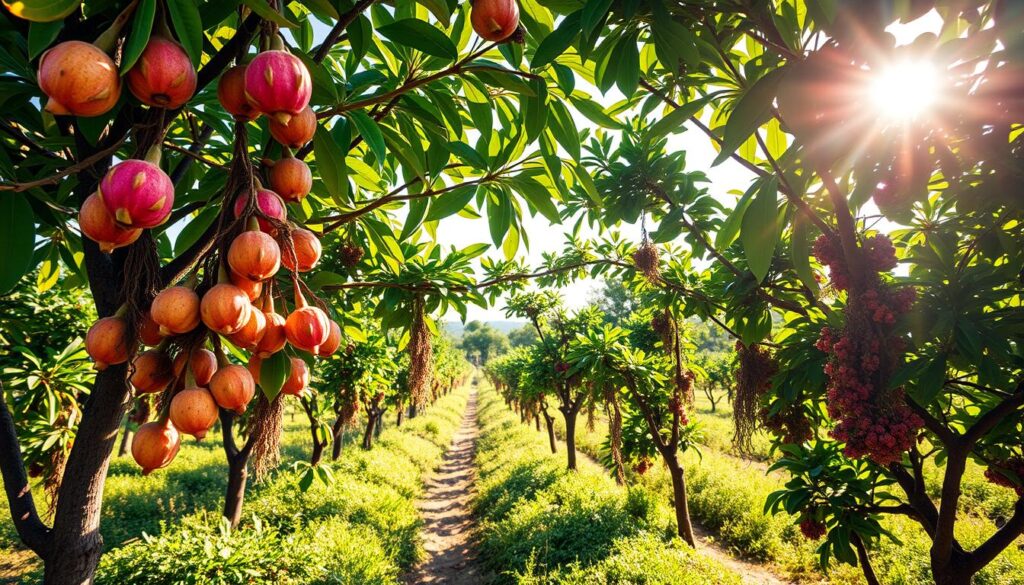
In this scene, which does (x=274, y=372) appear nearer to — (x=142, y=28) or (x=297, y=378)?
(x=297, y=378)

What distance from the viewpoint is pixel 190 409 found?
0.54 meters

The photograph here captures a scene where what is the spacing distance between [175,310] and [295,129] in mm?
301

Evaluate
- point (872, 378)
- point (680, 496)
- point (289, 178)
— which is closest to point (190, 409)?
point (289, 178)

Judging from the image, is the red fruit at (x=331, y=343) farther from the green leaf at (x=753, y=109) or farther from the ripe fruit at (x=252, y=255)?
the green leaf at (x=753, y=109)

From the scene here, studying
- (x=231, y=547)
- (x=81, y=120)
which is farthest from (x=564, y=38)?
(x=231, y=547)

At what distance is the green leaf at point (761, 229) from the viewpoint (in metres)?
1.01

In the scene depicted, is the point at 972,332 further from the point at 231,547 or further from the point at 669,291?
the point at 231,547

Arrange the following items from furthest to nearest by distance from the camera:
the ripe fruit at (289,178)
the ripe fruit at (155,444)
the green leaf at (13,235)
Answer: the green leaf at (13,235) → the ripe fruit at (289,178) → the ripe fruit at (155,444)

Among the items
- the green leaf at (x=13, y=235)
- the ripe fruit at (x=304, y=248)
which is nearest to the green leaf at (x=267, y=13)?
the ripe fruit at (x=304, y=248)

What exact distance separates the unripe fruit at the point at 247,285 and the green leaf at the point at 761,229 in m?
1.04

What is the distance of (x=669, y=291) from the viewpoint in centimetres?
375

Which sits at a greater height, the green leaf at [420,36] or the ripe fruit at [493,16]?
the green leaf at [420,36]

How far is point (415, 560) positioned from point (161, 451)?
7.42 m

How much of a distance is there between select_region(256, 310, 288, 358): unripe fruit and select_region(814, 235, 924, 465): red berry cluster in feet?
6.14
